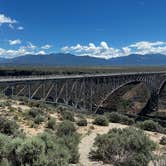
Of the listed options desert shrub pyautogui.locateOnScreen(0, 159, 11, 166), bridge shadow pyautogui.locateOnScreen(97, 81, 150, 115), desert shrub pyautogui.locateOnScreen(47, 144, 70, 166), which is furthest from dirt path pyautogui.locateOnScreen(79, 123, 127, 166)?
bridge shadow pyautogui.locateOnScreen(97, 81, 150, 115)

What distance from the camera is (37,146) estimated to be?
33.4 ft

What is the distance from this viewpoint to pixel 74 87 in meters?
53.7

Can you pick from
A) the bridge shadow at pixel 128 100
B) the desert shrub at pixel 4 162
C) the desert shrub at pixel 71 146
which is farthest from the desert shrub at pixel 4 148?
the bridge shadow at pixel 128 100

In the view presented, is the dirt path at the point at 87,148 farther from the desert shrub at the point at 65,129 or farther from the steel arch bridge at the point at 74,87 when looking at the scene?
the steel arch bridge at the point at 74,87

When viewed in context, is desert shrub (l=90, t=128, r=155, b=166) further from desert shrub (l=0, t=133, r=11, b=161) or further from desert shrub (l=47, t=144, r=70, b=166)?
desert shrub (l=0, t=133, r=11, b=161)

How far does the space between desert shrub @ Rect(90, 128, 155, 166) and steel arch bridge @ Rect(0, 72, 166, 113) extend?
25.8 m

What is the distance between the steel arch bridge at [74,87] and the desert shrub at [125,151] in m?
25.8

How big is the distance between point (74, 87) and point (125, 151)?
133 ft

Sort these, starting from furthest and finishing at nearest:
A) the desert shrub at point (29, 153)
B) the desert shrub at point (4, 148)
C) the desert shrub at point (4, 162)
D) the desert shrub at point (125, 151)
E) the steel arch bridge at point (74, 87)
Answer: the steel arch bridge at point (74, 87) < the desert shrub at point (125, 151) < the desert shrub at point (4, 148) < the desert shrub at point (29, 153) < the desert shrub at point (4, 162)

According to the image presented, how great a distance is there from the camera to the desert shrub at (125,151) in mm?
12820

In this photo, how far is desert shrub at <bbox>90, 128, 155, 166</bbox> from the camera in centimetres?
1282

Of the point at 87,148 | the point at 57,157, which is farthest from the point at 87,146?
the point at 57,157

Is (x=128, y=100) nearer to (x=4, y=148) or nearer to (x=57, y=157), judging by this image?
(x=57, y=157)

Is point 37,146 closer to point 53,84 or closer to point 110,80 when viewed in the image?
point 53,84
